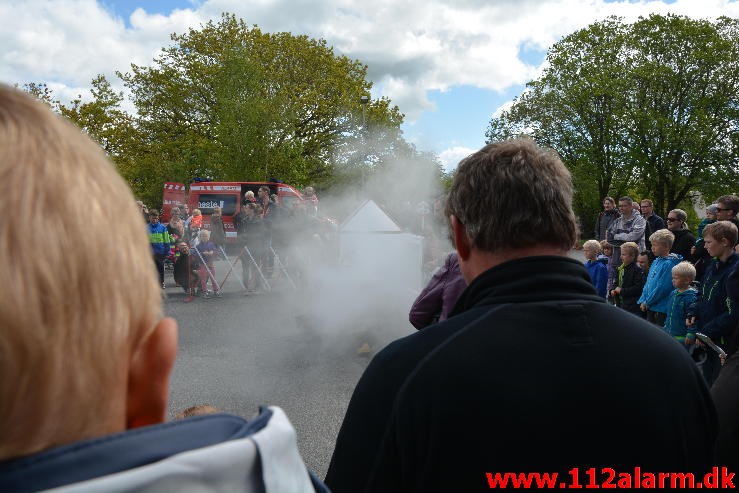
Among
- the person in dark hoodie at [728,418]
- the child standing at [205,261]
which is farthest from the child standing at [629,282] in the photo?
the child standing at [205,261]

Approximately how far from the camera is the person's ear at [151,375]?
604mm

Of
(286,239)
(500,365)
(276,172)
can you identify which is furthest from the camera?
(276,172)

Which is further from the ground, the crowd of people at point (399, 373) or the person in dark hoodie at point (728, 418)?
the crowd of people at point (399, 373)

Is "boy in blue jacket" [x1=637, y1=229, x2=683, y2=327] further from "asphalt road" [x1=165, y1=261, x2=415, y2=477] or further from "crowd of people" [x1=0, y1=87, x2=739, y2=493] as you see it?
"crowd of people" [x1=0, y1=87, x2=739, y2=493]

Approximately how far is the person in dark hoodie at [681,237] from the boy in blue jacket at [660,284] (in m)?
1.36

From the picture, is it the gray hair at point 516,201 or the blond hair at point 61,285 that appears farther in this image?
the gray hair at point 516,201

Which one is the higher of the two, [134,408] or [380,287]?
[134,408]

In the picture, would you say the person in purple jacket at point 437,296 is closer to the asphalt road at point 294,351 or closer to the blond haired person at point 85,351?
the asphalt road at point 294,351

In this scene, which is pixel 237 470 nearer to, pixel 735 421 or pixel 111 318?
pixel 111 318

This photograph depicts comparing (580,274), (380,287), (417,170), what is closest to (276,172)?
(417,170)

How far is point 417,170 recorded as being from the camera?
44.0ft

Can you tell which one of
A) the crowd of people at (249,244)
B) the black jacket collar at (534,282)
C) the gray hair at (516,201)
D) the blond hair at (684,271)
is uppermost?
the gray hair at (516,201)

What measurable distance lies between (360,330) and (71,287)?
6497 millimetres

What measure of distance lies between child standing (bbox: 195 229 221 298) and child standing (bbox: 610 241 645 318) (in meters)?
7.47
